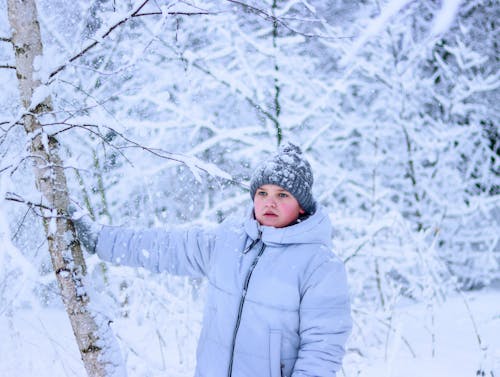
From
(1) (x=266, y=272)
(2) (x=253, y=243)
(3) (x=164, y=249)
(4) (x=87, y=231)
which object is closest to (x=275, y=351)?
(1) (x=266, y=272)

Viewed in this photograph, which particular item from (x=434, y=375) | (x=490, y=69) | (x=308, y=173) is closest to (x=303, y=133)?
(x=490, y=69)

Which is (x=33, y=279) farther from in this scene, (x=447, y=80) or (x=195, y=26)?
(x=447, y=80)

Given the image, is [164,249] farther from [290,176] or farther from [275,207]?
[290,176]

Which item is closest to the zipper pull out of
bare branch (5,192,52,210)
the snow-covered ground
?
bare branch (5,192,52,210)

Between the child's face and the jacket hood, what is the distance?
42mm

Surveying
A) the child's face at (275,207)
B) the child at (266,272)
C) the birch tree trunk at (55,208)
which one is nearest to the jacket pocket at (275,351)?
the child at (266,272)

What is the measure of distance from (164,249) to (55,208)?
0.55 meters

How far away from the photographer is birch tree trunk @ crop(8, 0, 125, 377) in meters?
1.78

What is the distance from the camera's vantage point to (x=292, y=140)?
17.0 ft

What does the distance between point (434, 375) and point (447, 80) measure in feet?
18.3

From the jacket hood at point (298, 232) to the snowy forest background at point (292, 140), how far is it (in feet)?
2.56

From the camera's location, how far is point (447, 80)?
24.1 ft

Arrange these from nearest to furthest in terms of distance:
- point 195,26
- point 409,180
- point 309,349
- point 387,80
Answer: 1. point 309,349
2. point 195,26
3. point 387,80
4. point 409,180

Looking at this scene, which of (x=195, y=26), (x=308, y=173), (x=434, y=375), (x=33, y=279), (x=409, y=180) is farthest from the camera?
(x=409, y=180)
